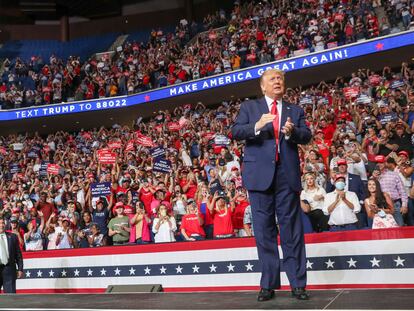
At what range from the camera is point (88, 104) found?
22.7 meters

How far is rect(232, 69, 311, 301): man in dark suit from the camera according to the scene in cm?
397

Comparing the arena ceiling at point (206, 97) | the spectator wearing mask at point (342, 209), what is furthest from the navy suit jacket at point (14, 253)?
the arena ceiling at point (206, 97)

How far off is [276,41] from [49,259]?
12.3 m

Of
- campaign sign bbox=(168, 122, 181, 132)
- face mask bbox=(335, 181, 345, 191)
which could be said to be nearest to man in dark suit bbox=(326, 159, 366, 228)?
face mask bbox=(335, 181, 345, 191)

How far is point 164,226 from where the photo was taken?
851cm

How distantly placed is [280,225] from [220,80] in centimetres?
1551

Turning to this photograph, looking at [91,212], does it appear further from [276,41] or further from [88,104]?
[88,104]

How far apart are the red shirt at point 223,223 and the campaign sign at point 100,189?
313cm

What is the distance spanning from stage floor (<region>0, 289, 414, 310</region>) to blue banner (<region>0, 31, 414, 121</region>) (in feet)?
42.9

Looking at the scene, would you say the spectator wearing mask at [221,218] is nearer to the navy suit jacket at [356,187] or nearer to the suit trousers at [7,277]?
the navy suit jacket at [356,187]

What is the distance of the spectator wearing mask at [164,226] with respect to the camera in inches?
333

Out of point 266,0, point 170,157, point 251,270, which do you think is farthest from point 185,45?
point 251,270

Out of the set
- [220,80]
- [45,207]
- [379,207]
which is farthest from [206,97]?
[379,207]

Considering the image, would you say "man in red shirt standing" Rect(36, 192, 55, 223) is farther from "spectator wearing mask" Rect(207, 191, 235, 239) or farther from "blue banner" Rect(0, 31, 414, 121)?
"blue banner" Rect(0, 31, 414, 121)
